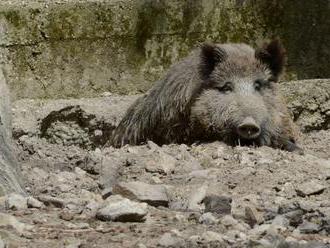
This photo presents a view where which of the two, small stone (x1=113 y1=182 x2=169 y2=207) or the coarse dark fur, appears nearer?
small stone (x1=113 y1=182 x2=169 y2=207)

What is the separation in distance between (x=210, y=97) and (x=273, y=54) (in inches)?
23.6

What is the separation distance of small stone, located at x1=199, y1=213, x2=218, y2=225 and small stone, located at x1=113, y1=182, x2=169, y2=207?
371 millimetres

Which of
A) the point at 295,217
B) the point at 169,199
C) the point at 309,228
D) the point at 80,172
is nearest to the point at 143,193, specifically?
the point at 169,199

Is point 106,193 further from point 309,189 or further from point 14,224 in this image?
point 309,189

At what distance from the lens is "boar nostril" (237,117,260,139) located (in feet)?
22.1

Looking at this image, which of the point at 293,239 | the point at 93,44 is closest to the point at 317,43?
the point at 93,44

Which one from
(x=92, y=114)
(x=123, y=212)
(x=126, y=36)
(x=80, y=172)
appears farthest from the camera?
(x=126, y=36)

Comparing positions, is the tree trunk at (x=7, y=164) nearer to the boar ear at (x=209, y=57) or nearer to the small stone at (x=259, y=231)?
the small stone at (x=259, y=231)

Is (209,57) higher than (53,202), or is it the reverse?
(209,57)

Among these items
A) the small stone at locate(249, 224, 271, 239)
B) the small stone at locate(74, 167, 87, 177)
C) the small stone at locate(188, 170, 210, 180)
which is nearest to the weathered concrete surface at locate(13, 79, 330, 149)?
the small stone at locate(74, 167, 87, 177)

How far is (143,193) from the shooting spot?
4.34 meters

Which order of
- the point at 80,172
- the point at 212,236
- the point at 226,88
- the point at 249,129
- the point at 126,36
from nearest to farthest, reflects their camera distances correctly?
the point at 212,236 < the point at 80,172 < the point at 249,129 < the point at 226,88 < the point at 126,36

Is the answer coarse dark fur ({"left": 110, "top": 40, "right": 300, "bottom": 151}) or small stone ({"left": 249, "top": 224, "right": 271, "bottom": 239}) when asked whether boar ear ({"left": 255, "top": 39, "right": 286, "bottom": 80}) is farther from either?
small stone ({"left": 249, "top": 224, "right": 271, "bottom": 239})

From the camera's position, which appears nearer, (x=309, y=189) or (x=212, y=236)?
(x=212, y=236)
